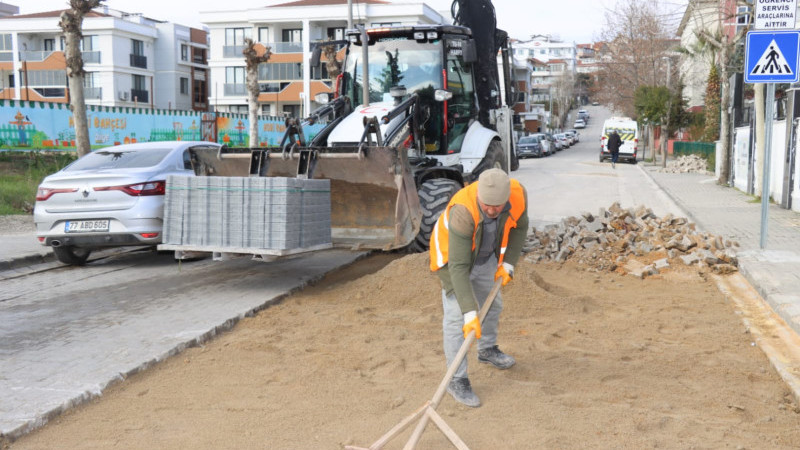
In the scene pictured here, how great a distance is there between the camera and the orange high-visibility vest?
183 inches

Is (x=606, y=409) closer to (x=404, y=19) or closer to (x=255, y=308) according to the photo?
(x=255, y=308)

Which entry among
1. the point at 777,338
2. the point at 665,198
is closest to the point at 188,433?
the point at 777,338

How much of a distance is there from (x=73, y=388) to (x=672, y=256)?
722 cm

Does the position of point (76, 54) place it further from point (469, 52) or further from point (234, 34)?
point (234, 34)

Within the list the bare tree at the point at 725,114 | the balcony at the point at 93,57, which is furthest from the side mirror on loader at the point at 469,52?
the balcony at the point at 93,57

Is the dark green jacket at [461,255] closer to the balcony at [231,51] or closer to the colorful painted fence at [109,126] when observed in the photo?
the colorful painted fence at [109,126]

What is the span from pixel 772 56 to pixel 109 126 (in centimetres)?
2021

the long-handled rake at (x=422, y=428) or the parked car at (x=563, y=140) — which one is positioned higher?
the parked car at (x=563, y=140)

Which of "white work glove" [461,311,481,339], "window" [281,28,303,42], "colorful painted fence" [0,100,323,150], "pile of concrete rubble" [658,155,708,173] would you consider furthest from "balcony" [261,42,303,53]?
"white work glove" [461,311,481,339]

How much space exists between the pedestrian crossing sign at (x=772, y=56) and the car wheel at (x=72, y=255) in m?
9.27

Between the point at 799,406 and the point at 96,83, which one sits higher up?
the point at 96,83

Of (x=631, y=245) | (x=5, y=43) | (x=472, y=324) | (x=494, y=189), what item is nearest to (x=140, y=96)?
(x=5, y=43)

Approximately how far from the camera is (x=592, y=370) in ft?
17.9

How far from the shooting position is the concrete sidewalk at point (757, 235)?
7742mm
